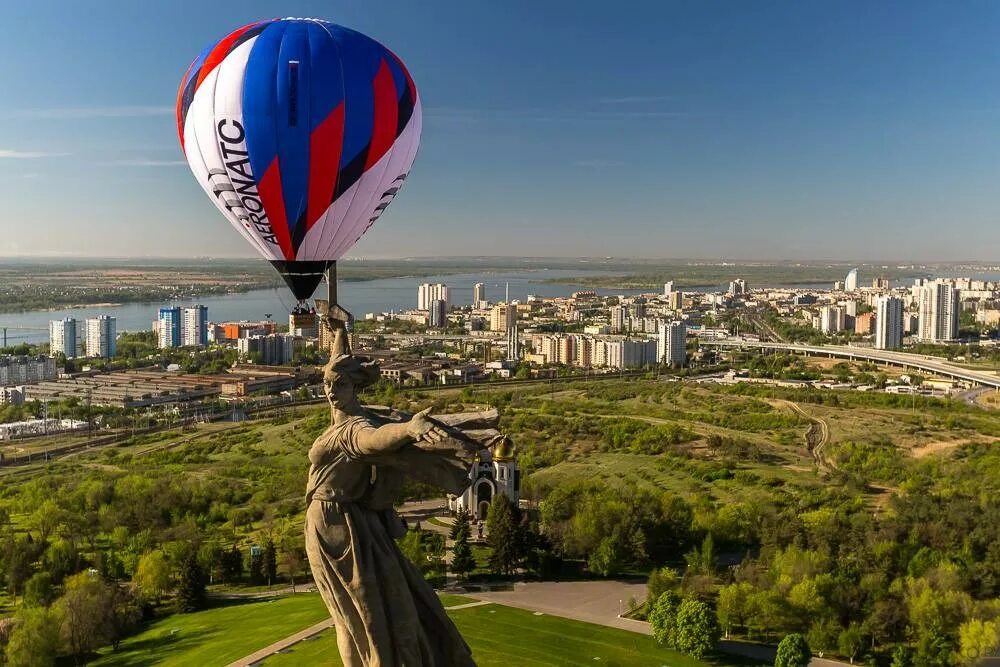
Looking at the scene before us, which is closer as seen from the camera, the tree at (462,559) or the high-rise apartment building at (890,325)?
the tree at (462,559)

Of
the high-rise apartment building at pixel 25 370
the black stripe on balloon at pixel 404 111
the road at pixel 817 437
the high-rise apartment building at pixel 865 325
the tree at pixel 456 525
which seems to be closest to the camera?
the black stripe on balloon at pixel 404 111

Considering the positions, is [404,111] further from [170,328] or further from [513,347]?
[170,328]

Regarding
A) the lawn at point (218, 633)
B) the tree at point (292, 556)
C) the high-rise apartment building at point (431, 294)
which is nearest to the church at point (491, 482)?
the tree at point (292, 556)

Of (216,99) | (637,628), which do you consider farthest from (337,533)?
(637,628)

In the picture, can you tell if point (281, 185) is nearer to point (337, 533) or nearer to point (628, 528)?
point (337, 533)

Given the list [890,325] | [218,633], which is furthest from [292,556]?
[890,325]

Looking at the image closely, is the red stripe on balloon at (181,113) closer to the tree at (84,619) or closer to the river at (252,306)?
the tree at (84,619)

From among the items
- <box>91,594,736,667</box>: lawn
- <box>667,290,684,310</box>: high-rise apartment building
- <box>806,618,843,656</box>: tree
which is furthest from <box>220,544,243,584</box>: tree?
<box>667,290,684,310</box>: high-rise apartment building
